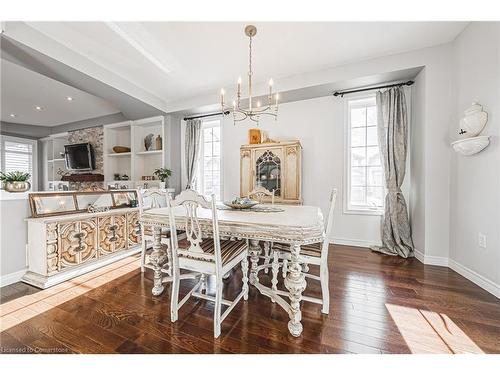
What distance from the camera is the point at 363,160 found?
3.28 meters

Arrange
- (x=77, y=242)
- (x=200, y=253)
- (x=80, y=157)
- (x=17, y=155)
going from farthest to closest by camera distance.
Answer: (x=17, y=155)
(x=80, y=157)
(x=77, y=242)
(x=200, y=253)

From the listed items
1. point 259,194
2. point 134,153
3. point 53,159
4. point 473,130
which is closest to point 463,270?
point 473,130

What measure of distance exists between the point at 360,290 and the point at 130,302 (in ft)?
6.97

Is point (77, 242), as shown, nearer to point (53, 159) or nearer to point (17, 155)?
point (53, 159)

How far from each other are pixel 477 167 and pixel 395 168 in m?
0.85

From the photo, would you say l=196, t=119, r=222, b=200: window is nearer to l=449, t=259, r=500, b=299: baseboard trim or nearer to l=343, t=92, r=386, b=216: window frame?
l=343, t=92, r=386, b=216: window frame

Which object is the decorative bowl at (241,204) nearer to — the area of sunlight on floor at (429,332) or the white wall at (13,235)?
the area of sunlight on floor at (429,332)

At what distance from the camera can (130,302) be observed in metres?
1.80

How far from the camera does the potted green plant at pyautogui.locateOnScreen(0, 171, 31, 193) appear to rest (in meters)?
2.06

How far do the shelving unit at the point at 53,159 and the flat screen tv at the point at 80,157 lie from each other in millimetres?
724
